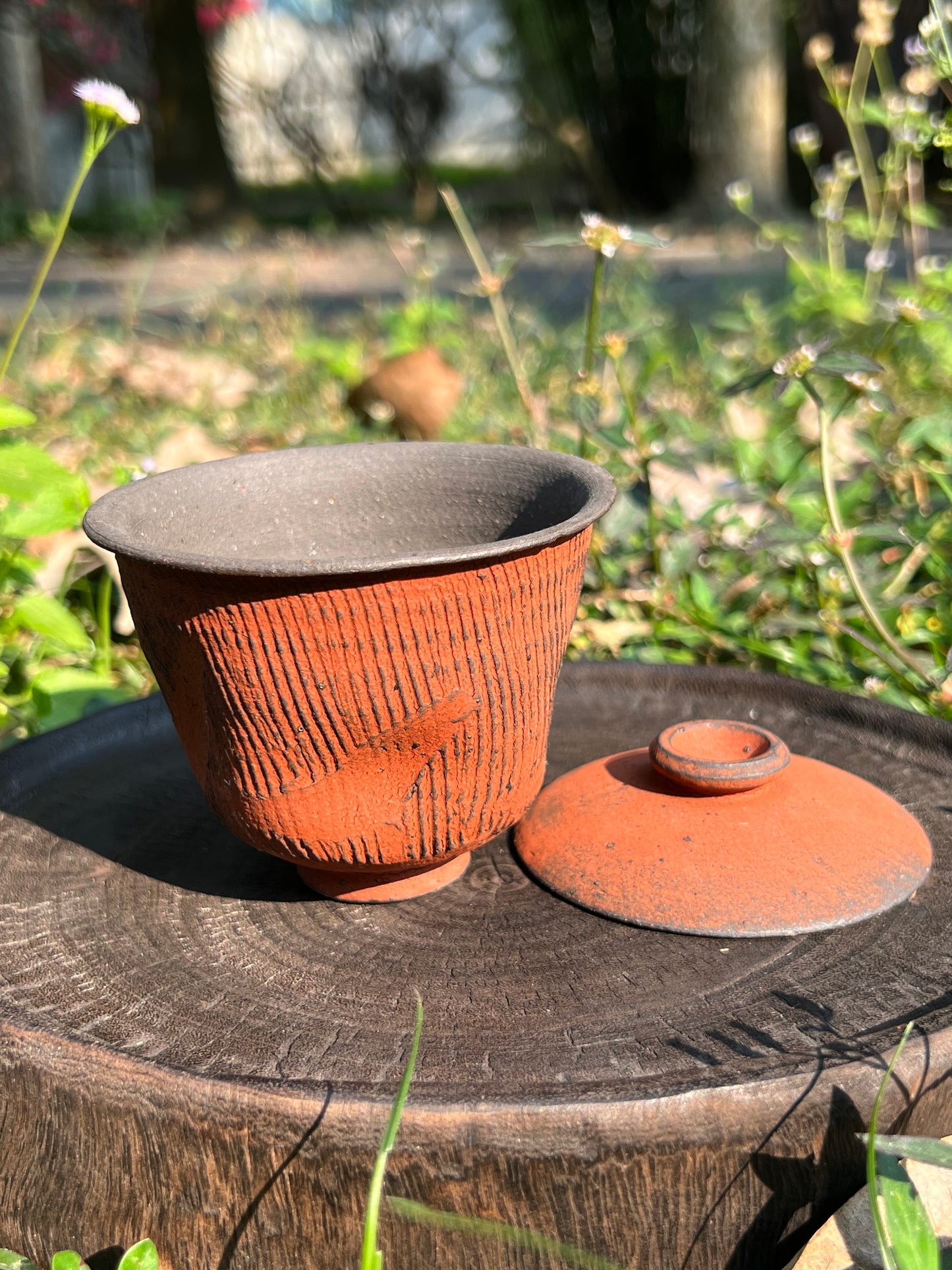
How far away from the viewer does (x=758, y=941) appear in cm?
121

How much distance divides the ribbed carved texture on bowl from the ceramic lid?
5.2 inches

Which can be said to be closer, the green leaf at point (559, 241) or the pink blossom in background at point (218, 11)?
the green leaf at point (559, 241)

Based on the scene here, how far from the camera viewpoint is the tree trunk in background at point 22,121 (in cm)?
967

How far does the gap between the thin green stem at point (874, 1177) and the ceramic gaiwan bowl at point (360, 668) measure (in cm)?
43

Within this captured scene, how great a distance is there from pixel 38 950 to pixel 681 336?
406 centimetres

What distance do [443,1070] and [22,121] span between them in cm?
1070

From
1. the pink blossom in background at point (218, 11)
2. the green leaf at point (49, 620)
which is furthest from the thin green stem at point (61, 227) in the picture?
the pink blossom in background at point (218, 11)

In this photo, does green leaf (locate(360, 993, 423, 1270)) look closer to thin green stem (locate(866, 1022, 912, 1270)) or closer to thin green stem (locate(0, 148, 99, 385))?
thin green stem (locate(866, 1022, 912, 1270))

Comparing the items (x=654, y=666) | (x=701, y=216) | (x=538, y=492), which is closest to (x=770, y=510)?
(x=654, y=666)

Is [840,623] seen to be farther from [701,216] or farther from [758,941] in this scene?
[701,216]

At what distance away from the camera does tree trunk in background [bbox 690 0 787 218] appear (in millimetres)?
8438

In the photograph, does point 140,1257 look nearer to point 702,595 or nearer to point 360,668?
point 360,668

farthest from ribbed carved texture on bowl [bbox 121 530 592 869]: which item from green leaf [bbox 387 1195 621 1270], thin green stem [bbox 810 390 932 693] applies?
thin green stem [bbox 810 390 932 693]

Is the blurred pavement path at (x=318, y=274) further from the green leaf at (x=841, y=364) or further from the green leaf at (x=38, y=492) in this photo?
the green leaf at (x=841, y=364)
